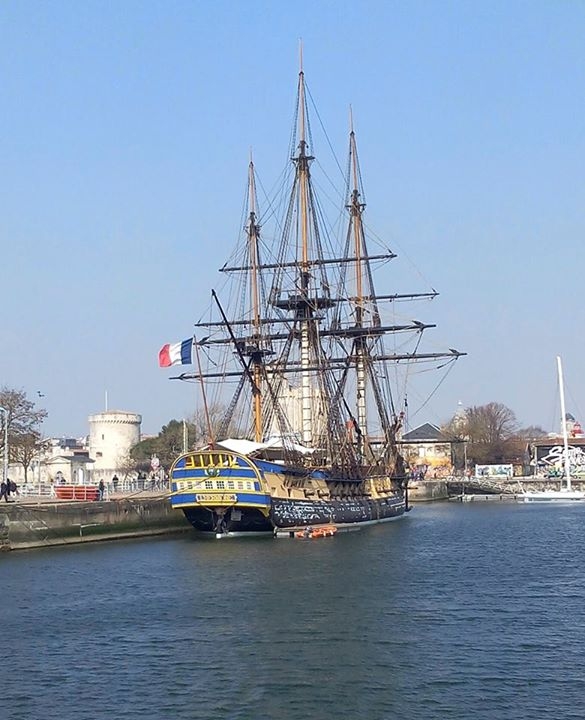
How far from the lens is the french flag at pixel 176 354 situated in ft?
179

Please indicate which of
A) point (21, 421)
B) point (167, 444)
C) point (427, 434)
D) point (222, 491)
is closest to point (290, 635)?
point (222, 491)

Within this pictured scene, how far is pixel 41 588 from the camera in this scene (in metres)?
35.9

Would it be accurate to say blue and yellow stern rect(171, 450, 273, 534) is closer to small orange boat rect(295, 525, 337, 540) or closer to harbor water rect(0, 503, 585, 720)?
small orange boat rect(295, 525, 337, 540)

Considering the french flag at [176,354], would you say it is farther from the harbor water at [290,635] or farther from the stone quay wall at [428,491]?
the stone quay wall at [428,491]

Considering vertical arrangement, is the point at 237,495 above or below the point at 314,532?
above

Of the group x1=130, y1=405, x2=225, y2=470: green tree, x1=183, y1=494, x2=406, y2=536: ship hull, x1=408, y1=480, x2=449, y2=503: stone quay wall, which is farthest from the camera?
x1=408, y1=480, x2=449, y2=503: stone quay wall

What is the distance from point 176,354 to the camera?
54906 millimetres

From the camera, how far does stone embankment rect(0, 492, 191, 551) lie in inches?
1891

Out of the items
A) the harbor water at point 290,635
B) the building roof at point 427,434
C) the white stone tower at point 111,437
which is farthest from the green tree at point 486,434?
the harbor water at point 290,635

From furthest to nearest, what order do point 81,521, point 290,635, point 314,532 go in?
point 314,532 → point 81,521 → point 290,635

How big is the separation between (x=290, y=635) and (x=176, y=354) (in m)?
28.6

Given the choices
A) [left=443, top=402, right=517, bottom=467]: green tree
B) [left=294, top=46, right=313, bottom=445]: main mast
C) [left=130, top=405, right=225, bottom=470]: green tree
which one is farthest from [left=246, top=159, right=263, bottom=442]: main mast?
[left=443, top=402, right=517, bottom=467]: green tree

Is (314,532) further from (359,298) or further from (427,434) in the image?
(427,434)

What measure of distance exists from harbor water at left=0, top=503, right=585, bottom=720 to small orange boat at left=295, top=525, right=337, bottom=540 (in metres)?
8.02
